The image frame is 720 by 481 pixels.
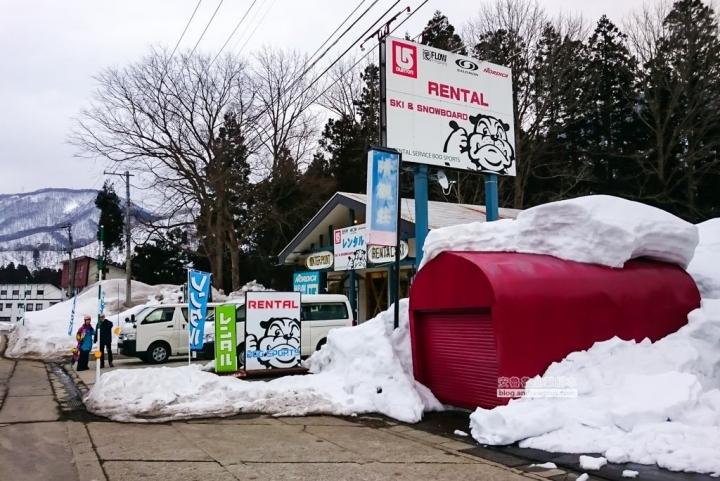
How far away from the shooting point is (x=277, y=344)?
1359 cm

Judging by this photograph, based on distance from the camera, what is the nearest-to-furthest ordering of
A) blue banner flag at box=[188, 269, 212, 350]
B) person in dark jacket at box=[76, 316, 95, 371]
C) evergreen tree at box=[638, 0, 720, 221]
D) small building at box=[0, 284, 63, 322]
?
blue banner flag at box=[188, 269, 212, 350] → person in dark jacket at box=[76, 316, 95, 371] → evergreen tree at box=[638, 0, 720, 221] → small building at box=[0, 284, 63, 322]

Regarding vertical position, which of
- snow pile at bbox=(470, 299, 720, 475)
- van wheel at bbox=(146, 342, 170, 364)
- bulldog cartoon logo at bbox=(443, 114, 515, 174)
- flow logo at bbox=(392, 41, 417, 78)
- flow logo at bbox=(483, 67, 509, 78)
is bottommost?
van wheel at bbox=(146, 342, 170, 364)

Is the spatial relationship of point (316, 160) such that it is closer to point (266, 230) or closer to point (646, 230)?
point (266, 230)

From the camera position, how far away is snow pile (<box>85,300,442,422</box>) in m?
9.30

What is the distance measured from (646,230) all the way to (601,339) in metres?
2.03

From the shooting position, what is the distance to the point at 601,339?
859 centimetres

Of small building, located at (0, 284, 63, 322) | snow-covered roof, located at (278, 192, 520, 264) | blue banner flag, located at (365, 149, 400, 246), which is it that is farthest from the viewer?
small building, located at (0, 284, 63, 322)

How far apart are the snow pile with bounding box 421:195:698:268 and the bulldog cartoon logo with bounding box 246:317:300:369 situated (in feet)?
15.6

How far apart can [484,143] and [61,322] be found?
2461cm

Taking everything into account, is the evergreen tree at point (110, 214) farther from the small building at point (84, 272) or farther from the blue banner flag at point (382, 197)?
the blue banner flag at point (382, 197)

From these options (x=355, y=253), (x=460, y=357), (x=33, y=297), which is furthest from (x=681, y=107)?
(x=33, y=297)

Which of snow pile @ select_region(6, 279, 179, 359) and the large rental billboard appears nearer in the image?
the large rental billboard

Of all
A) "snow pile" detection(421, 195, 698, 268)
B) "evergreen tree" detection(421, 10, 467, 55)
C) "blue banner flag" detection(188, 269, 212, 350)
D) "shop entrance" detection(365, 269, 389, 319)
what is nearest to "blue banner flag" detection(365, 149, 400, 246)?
"snow pile" detection(421, 195, 698, 268)

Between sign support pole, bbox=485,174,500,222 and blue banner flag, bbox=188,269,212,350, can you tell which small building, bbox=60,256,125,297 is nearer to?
blue banner flag, bbox=188,269,212,350
